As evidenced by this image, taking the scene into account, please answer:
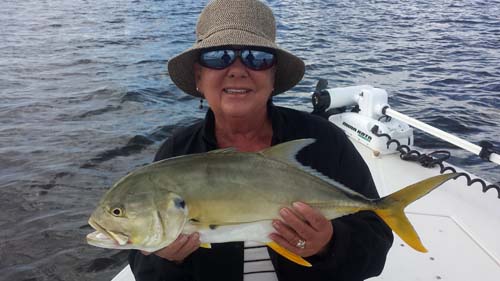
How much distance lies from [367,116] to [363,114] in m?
0.10

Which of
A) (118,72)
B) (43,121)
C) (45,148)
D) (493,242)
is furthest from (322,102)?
(118,72)

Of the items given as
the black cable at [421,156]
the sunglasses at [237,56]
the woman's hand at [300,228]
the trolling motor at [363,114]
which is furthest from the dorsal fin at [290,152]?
the trolling motor at [363,114]

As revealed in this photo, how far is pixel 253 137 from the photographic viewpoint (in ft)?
9.07

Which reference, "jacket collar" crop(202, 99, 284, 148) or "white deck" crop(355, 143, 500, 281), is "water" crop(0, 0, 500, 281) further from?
"jacket collar" crop(202, 99, 284, 148)

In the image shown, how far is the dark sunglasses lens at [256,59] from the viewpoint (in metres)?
2.45

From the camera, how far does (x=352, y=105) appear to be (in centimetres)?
604

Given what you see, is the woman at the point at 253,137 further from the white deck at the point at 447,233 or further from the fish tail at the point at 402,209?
the white deck at the point at 447,233

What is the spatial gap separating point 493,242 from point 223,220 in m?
2.77

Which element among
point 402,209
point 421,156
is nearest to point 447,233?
point 421,156

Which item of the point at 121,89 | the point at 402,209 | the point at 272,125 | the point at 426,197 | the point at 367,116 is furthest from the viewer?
the point at 121,89

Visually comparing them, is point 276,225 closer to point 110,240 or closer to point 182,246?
point 182,246

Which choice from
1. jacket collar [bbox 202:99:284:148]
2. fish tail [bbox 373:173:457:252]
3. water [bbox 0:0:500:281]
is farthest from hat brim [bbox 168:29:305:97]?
water [bbox 0:0:500:281]

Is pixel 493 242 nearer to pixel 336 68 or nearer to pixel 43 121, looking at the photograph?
pixel 43 121

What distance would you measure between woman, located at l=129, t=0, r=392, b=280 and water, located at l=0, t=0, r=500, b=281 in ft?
Answer: 10.7
